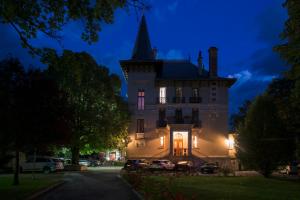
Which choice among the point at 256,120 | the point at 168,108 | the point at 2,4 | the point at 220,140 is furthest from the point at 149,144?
the point at 2,4

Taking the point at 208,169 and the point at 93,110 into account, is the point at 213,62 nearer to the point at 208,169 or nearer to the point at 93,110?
the point at 208,169

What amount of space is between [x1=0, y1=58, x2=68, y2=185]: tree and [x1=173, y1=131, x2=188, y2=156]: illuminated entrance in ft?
101

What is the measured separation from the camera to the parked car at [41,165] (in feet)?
144

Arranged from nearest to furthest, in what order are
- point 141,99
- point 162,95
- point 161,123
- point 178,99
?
point 161,123 → point 178,99 → point 141,99 → point 162,95

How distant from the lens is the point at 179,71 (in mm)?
61469

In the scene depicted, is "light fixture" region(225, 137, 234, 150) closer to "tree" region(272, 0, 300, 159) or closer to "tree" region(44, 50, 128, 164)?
"tree" region(44, 50, 128, 164)

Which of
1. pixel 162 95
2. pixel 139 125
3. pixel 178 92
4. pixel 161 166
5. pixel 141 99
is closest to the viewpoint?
pixel 161 166

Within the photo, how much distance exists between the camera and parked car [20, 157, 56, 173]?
43969mm

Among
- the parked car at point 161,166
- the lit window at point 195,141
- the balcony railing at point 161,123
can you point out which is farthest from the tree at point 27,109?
the lit window at point 195,141

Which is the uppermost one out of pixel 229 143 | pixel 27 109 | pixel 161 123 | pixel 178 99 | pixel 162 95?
pixel 162 95

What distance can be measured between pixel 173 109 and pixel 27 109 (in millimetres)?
33470

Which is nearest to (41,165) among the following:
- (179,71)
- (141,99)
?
(141,99)

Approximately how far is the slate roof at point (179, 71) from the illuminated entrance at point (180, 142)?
291 inches

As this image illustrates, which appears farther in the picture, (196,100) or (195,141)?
(196,100)
